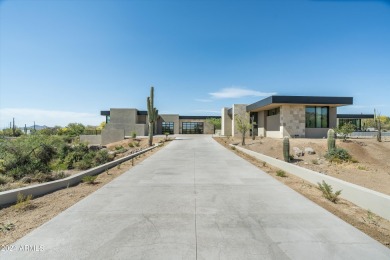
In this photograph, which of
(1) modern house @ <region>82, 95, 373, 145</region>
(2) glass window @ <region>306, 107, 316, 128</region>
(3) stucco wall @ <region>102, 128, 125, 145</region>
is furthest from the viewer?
(3) stucco wall @ <region>102, 128, 125, 145</region>

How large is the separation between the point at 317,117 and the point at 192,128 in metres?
33.0

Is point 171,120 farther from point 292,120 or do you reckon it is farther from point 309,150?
point 309,150

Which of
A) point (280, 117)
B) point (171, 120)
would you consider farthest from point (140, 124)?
point (280, 117)

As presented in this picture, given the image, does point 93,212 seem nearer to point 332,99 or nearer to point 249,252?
point 249,252

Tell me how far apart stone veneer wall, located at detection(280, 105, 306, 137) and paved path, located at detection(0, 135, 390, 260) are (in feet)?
73.3

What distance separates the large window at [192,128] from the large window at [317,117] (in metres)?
31.7

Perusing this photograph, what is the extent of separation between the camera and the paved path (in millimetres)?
3609

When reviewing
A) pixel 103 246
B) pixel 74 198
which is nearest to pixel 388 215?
pixel 103 246

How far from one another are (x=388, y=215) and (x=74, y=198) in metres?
7.64

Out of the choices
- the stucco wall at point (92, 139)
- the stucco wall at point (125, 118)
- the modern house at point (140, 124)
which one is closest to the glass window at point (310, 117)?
the modern house at point (140, 124)

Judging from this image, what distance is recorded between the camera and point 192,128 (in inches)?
2274

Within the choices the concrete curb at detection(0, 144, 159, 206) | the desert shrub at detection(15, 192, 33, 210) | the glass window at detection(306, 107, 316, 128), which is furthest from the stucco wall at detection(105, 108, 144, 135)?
the desert shrub at detection(15, 192, 33, 210)

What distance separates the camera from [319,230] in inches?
173

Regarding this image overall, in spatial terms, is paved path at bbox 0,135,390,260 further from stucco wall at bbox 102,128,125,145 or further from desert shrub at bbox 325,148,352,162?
stucco wall at bbox 102,128,125,145
